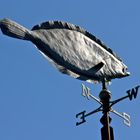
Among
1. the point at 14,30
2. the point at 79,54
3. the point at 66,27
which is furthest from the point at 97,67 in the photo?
the point at 14,30

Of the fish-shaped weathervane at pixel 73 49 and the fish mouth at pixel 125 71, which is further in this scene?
the fish mouth at pixel 125 71

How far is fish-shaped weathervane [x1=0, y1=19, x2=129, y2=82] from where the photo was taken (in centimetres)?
1183

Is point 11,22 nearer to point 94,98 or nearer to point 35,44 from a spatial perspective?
point 35,44

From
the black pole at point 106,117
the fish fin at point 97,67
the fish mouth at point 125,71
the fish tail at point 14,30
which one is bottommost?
the black pole at point 106,117

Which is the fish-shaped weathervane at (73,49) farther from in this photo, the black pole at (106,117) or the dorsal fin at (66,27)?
the black pole at (106,117)

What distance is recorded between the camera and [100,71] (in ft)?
41.5

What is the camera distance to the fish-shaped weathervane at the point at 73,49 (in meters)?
11.8

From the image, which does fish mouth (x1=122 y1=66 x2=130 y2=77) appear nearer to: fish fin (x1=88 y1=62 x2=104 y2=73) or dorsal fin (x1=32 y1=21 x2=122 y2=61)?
dorsal fin (x1=32 y1=21 x2=122 y2=61)

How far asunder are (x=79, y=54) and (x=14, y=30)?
4.48ft

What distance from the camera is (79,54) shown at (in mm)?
12531

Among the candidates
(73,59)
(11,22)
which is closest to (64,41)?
(73,59)

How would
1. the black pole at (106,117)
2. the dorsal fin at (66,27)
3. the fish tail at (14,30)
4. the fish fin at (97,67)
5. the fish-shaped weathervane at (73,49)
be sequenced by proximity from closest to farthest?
the fish tail at (14,30) < the black pole at (106,117) < the fish-shaped weathervane at (73,49) < the dorsal fin at (66,27) < the fish fin at (97,67)

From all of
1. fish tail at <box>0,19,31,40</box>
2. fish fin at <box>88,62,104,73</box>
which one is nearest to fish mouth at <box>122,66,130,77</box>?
fish fin at <box>88,62,104,73</box>

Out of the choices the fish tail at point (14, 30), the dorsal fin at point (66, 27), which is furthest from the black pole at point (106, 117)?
the fish tail at point (14, 30)
